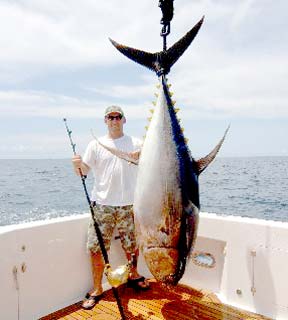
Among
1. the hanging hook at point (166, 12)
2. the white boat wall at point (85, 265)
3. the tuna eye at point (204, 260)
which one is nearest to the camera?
the hanging hook at point (166, 12)

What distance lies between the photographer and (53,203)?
17.0 metres

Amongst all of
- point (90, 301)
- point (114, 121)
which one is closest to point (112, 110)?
point (114, 121)

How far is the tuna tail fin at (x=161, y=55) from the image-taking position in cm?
216

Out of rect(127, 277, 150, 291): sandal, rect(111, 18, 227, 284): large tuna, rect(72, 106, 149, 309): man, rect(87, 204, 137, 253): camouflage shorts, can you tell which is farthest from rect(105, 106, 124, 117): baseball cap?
rect(127, 277, 150, 291): sandal

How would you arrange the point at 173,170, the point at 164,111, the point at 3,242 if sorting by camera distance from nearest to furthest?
the point at 173,170
the point at 164,111
the point at 3,242

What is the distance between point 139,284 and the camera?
351 cm

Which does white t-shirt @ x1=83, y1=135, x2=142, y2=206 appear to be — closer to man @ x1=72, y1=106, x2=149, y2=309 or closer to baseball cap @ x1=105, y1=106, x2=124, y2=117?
man @ x1=72, y1=106, x2=149, y2=309

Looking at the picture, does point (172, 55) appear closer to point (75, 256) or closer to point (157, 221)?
point (157, 221)

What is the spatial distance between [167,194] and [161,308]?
1655mm

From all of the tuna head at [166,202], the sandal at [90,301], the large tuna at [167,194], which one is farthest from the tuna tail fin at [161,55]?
the sandal at [90,301]

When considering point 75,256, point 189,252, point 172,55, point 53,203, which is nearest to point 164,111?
point 172,55

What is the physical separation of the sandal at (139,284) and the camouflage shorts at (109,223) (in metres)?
0.43

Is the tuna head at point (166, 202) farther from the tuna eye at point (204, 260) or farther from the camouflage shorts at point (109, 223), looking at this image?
the tuna eye at point (204, 260)

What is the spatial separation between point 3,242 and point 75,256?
82cm
